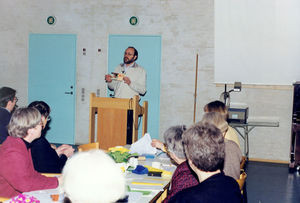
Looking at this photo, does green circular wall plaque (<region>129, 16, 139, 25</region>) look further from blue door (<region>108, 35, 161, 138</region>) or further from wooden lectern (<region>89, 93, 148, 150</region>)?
wooden lectern (<region>89, 93, 148, 150</region>)

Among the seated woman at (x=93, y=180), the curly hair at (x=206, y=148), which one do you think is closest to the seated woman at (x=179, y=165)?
the curly hair at (x=206, y=148)

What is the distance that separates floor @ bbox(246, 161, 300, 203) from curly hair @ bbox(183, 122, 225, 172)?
3116mm

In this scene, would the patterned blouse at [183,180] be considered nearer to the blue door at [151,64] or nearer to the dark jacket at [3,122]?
the dark jacket at [3,122]

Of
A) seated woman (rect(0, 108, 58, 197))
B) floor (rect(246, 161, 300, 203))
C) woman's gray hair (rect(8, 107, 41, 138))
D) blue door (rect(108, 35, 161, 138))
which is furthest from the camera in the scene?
blue door (rect(108, 35, 161, 138))

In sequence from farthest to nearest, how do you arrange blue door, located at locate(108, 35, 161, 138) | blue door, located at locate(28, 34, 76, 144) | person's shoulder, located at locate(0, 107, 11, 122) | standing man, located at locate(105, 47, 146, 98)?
blue door, located at locate(28, 34, 76, 144)
blue door, located at locate(108, 35, 161, 138)
standing man, located at locate(105, 47, 146, 98)
person's shoulder, located at locate(0, 107, 11, 122)

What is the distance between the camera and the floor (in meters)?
5.19

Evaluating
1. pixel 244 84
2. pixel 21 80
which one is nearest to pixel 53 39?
pixel 21 80

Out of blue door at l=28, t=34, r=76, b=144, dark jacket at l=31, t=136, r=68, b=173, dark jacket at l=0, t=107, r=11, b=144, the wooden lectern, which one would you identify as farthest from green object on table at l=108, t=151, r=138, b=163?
blue door at l=28, t=34, r=76, b=144

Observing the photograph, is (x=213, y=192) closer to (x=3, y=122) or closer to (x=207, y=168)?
(x=207, y=168)

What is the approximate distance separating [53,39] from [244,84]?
14.2ft

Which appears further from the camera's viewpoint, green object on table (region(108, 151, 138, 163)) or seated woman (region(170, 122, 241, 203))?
green object on table (region(108, 151, 138, 163))

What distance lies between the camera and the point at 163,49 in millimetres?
7965

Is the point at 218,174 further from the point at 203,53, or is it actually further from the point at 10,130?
the point at 203,53

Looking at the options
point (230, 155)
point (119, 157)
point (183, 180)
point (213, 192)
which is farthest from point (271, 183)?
point (213, 192)
